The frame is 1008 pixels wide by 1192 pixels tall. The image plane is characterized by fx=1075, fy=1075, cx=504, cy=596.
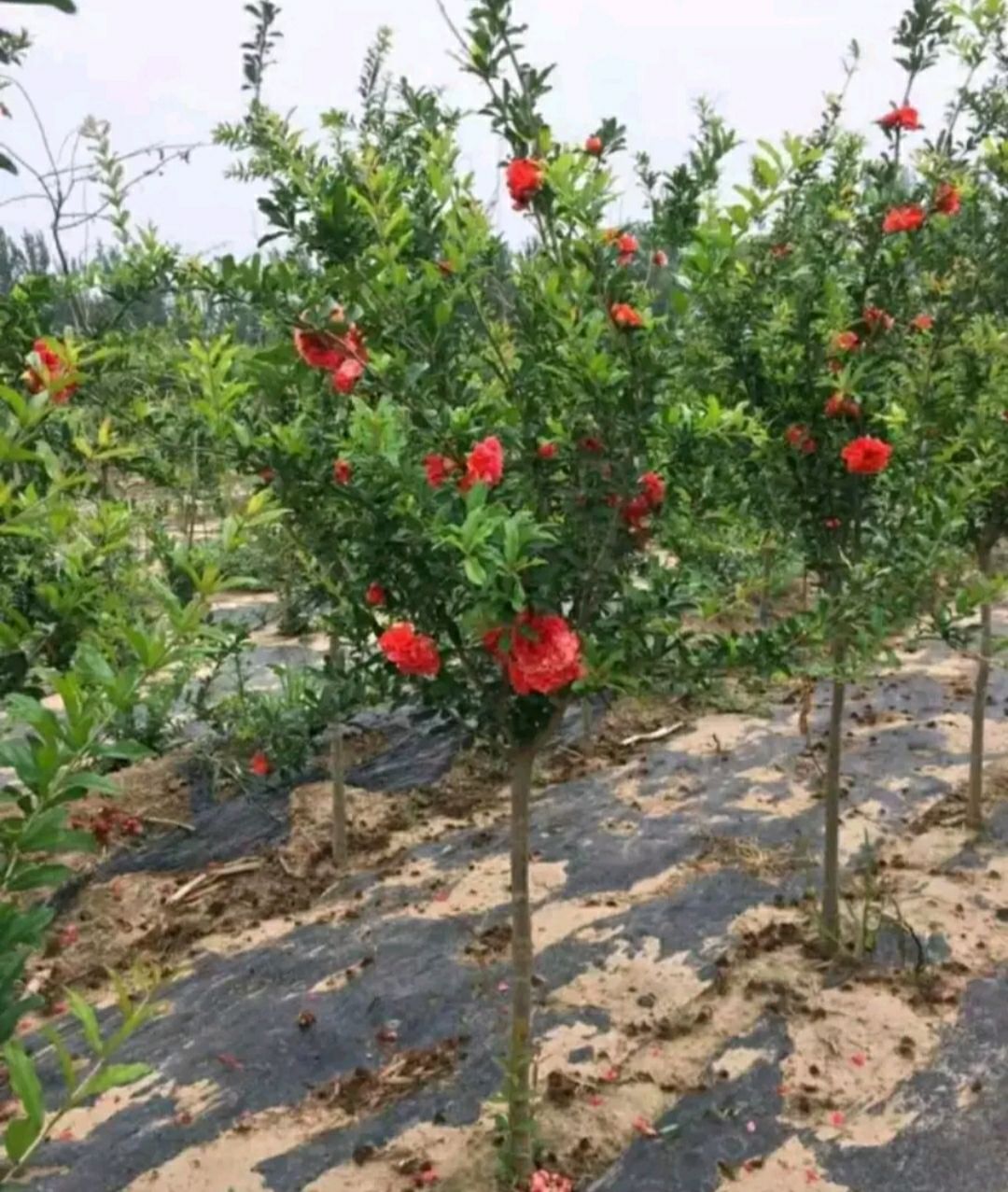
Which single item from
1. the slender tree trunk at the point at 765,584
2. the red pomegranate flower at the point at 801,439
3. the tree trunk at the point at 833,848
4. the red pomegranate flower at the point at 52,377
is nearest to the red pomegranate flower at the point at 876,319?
the red pomegranate flower at the point at 801,439

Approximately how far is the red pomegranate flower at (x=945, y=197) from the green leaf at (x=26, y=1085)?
11.4ft

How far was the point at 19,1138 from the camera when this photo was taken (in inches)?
39.5

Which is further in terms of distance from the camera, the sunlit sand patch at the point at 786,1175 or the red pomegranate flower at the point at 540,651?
the sunlit sand patch at the point at 786,1175

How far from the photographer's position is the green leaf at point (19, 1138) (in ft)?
3.28

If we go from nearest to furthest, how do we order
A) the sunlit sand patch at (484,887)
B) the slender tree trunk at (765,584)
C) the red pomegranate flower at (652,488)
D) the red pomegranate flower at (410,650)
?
the red pomegranate flower at (410,650) → the red pomegranate flower at (652,488) → the slender tree trunk at (765,584) → the sunlit sand patch at (484,887)

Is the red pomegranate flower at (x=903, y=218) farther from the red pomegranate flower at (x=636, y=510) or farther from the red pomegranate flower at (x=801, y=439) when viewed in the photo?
the red pomegranate flower at (x=636, y=510)

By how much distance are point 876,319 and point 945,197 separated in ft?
1.37

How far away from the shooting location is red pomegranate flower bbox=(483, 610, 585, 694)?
2346mm

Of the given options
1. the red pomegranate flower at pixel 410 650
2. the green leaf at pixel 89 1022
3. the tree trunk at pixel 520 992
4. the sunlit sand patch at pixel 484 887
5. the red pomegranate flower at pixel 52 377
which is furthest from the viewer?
the sunlit sand patch at pixel 484 887

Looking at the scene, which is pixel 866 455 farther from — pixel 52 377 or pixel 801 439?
pixel 52 377

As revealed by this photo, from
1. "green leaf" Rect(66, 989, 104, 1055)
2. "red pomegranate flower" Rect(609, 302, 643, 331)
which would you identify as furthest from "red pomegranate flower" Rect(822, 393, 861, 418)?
"green leaf" Rect(66, 989, 104, 1055)

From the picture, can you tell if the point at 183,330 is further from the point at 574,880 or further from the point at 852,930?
the point at 852,930

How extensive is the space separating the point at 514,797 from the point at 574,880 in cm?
219

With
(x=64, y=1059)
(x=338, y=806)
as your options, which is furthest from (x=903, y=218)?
(x=338, y=806)
